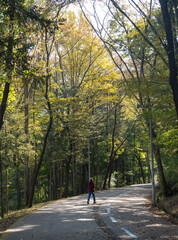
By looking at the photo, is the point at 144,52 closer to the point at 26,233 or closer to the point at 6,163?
the point at 6,163

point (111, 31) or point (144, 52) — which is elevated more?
point (111, 31)

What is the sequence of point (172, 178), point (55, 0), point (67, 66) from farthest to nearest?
point (67, 66), point (172, 178), point (55, 0)

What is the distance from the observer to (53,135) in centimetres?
2427

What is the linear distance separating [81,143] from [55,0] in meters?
16.4

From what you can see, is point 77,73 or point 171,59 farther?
point 77,73

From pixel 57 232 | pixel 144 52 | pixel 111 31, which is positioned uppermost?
pixel 111 31

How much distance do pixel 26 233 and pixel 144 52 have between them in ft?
39.8

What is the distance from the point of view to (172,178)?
18516 mm

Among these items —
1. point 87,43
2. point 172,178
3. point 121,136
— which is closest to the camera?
point 172,178

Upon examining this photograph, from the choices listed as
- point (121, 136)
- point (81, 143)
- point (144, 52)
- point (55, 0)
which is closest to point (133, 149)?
point (121, 136)

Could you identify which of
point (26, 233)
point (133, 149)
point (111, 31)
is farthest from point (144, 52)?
point (133, 149)

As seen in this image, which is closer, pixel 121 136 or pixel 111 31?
pixel 111 31

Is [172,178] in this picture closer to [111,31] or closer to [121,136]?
[111,31]

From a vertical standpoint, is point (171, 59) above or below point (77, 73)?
below
